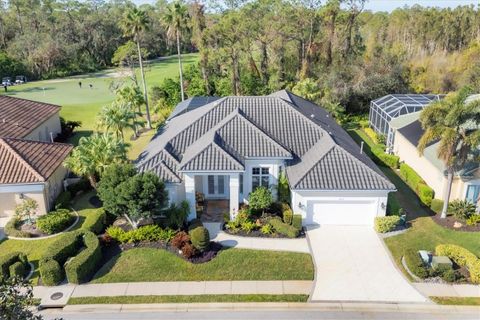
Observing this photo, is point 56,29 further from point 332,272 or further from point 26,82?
point 332,272

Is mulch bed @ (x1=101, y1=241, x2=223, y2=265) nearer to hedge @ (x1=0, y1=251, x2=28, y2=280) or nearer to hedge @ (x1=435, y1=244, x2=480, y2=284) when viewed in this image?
hedge @ (x1=0, y1=251, x2=28, y2=280)

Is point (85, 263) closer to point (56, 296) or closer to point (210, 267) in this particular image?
point (56, 296)

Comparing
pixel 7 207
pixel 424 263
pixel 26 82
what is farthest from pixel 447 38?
pixel 26 82

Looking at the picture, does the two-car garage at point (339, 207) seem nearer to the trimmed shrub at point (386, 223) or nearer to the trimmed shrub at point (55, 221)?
the trimmed shrub at point (386, 223)

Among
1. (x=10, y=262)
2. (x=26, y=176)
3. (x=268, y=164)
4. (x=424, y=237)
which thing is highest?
(x=268, y=164)

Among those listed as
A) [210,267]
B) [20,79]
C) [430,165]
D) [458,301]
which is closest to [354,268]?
[458,301]

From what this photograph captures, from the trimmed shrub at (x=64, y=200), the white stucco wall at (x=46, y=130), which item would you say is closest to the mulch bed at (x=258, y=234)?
the trimmed shrub at (x=64, y=200)
